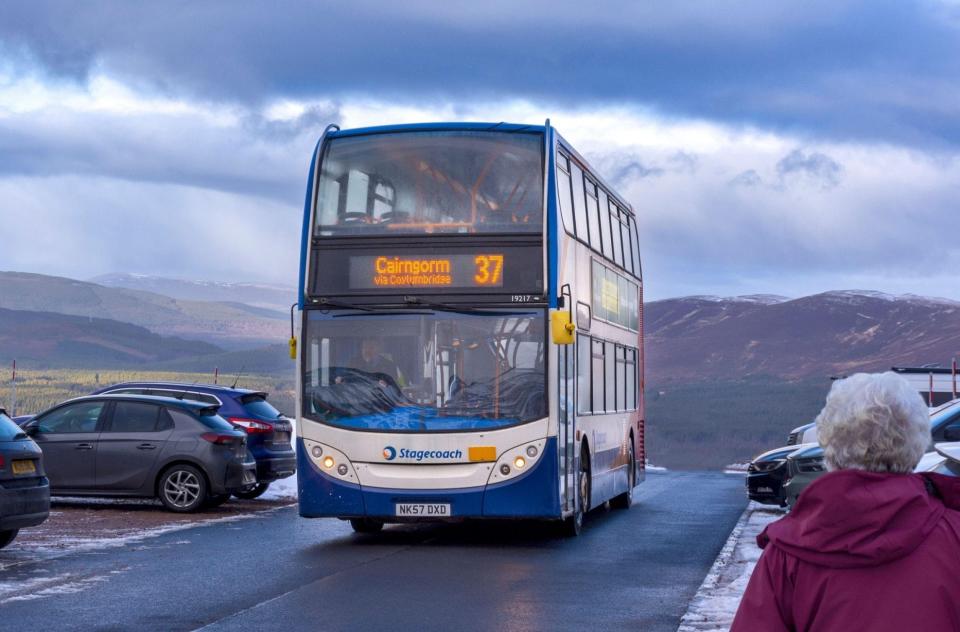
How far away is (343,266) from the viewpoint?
16.2 m

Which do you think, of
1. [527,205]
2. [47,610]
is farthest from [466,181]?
[47,610]

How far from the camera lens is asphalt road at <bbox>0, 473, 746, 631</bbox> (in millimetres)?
10781

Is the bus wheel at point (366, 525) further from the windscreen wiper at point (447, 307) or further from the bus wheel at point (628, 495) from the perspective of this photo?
the bus wheel at point (628, 495)

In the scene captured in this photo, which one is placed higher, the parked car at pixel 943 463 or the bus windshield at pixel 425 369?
the bus windshield at pixel 425 369

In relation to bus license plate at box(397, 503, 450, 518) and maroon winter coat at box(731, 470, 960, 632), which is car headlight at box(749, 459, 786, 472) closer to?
bus license plate at box(397, 503, 450, 518)

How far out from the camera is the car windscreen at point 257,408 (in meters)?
23.1

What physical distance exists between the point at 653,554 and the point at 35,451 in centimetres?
635

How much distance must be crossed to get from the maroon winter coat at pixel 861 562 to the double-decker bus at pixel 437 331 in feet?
40.3

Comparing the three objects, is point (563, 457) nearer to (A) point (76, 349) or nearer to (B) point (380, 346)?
(B) point (380, 346)

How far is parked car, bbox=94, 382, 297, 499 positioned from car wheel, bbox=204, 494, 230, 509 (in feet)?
0.80

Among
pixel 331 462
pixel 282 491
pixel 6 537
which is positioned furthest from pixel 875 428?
pixel 282 491

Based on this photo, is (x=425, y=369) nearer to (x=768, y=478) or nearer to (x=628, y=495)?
(x=768, y=478)

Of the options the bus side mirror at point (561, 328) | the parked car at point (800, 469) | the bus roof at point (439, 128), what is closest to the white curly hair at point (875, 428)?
the bus side mirror at point (561, 328)

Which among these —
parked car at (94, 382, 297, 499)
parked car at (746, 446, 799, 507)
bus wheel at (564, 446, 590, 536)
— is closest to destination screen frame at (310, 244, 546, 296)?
bus wheel at (564, 446, 590, 536)
